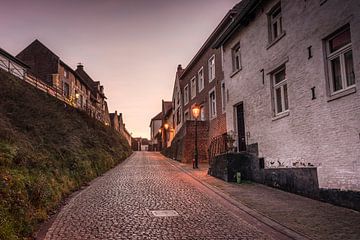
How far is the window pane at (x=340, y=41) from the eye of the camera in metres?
9.51

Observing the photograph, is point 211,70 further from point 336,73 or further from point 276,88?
point 336,73

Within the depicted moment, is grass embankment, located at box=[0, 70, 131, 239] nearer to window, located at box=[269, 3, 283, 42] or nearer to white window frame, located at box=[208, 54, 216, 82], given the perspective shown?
window, located at box=[269, 3, 283, 42]

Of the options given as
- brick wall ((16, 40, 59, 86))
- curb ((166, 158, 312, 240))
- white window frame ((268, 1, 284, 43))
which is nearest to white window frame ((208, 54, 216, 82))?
white window frame ((268, 1, 284, 43))

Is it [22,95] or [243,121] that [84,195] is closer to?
[243,121]

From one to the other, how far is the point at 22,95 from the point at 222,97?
42.3 feet

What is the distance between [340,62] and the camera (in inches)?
384


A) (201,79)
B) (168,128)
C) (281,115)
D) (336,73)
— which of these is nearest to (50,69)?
(168,128)

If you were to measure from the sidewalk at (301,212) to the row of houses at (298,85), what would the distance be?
871 millimetres

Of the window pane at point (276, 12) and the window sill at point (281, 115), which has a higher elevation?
the window pane at point (276, 12)

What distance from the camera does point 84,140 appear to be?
21.9 m

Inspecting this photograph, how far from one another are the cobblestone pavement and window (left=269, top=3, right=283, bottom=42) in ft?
21.9

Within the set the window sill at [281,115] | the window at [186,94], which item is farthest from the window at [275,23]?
the window at [186,94]

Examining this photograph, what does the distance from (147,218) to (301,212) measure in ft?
12.7

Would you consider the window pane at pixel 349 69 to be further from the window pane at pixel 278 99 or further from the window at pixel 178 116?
the window at pixel 178 116
